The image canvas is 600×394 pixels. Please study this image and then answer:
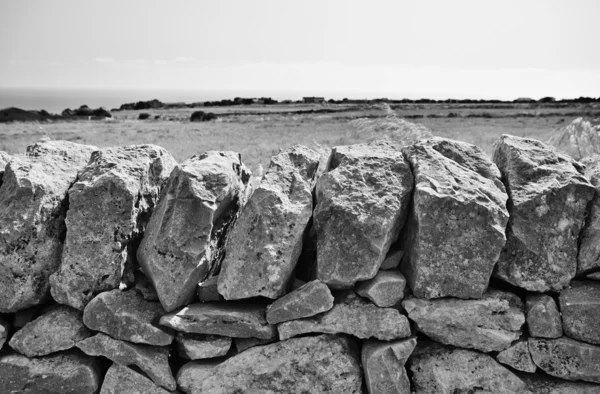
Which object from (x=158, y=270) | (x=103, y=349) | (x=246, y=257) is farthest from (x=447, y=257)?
(x=103, y=349)

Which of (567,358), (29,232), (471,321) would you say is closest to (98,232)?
(29,232)

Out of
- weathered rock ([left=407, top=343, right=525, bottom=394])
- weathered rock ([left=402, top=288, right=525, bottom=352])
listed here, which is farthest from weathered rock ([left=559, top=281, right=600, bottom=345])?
weathered rock ([left=407, top=343, right=525, bottom=394])

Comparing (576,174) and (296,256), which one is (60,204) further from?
(576,174)

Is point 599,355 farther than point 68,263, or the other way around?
point 68,263

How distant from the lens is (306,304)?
4891 mm

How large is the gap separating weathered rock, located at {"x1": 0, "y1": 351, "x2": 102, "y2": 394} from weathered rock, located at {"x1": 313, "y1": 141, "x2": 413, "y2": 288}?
8.68 feet

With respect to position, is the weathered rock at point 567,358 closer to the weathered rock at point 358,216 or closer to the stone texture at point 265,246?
the weathered rock at point 358,216

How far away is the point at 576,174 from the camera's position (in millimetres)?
5113

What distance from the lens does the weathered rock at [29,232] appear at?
520cm

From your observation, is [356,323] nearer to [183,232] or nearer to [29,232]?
[183,232]

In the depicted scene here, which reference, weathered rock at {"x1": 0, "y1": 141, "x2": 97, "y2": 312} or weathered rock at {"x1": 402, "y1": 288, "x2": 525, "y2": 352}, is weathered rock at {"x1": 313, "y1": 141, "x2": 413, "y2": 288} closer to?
weathered rock at {"x1": 402, "y1": 288, "x2": 525, "y2": 352}

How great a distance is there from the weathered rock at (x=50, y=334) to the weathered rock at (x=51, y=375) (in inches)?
4.5

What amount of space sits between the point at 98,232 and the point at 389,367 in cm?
322

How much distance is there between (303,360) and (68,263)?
2.62 metres
